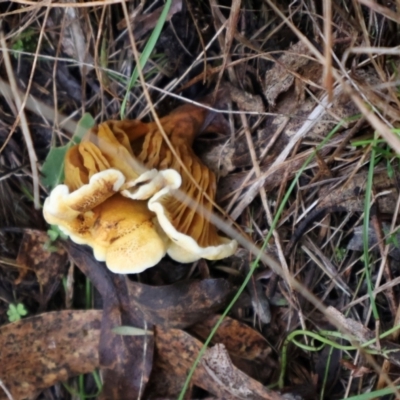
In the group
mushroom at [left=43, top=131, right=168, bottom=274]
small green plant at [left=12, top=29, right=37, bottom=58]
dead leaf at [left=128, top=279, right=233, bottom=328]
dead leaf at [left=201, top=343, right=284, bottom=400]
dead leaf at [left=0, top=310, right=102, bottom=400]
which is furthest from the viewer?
dead leaf at [left=0, top=310, right=102, bottom=400]

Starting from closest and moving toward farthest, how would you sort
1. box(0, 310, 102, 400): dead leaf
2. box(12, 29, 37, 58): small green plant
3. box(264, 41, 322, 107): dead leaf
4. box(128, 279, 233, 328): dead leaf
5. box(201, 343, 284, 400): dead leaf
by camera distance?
box(264, 41, 322, 107): dead leaf, box(201, 343, 284, 400): dead leaf, box(128, 279, 233, 328): dead leaf, box(12, 29, 37, 58): small green plant, box(0, 310, 102, 400): dead leaf

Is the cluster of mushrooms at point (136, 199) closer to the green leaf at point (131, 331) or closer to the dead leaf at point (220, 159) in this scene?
the dead leaf at point (220, 159)

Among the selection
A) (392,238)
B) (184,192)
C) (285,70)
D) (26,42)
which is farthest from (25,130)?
(392,238)

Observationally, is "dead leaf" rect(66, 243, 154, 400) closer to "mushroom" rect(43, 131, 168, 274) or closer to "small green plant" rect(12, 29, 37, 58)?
"mushroom" rect(43, 131, 168, 274)

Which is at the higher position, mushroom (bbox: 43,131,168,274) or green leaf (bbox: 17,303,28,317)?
mushroom (bbox: 43,131,168,274)

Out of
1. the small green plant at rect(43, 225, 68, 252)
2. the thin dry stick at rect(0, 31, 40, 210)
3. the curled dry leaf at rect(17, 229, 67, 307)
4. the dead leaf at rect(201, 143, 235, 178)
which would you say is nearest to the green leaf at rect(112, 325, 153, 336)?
the curled dry leaf at rect(17, 229, 67, 307)

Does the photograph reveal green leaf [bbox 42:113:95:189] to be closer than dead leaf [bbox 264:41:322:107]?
No

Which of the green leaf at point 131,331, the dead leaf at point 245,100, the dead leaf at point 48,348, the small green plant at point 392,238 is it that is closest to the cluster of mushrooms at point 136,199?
the dead leaf at point 245,100

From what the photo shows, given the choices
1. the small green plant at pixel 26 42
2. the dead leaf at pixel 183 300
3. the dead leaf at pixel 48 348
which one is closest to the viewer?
the dead leaf at pixel 183 300

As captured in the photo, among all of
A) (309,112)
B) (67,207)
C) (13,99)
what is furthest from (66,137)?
(309,112)
